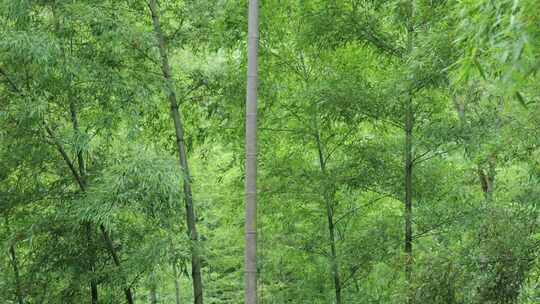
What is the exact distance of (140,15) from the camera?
18.9 ft

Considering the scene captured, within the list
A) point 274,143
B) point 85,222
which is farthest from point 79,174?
point 274,143

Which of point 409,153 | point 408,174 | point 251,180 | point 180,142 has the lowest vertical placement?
point 251,180

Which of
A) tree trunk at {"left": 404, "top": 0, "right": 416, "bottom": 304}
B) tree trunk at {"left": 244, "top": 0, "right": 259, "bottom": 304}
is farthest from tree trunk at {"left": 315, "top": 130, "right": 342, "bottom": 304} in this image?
tree trunk at {"left": 244, "top": 0, "right": 259, "bottom": 304}

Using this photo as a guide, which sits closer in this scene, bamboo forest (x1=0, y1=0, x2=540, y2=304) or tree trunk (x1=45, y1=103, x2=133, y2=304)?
bamboo forest (x1=0, y1=0, x2=540, y2=304)

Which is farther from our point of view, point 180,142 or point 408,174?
point 180,142

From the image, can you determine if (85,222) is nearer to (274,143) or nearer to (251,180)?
(274,143)

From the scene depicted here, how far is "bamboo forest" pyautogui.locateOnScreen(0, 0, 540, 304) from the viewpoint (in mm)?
4633

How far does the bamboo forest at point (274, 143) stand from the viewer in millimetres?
4633

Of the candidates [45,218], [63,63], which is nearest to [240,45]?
[63,63]

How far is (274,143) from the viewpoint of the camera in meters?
6.05

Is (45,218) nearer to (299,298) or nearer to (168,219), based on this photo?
(168,219)

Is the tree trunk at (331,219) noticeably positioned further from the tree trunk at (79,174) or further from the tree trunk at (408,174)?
the tree trunk at (79,174)

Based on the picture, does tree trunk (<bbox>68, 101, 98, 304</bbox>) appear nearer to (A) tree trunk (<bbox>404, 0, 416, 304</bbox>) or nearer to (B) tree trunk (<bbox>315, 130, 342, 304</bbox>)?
(B) tree trunk (<bbox>315, 130, 342, 304</bbox>)

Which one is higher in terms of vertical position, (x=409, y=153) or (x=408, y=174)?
(x=409, y=153)
